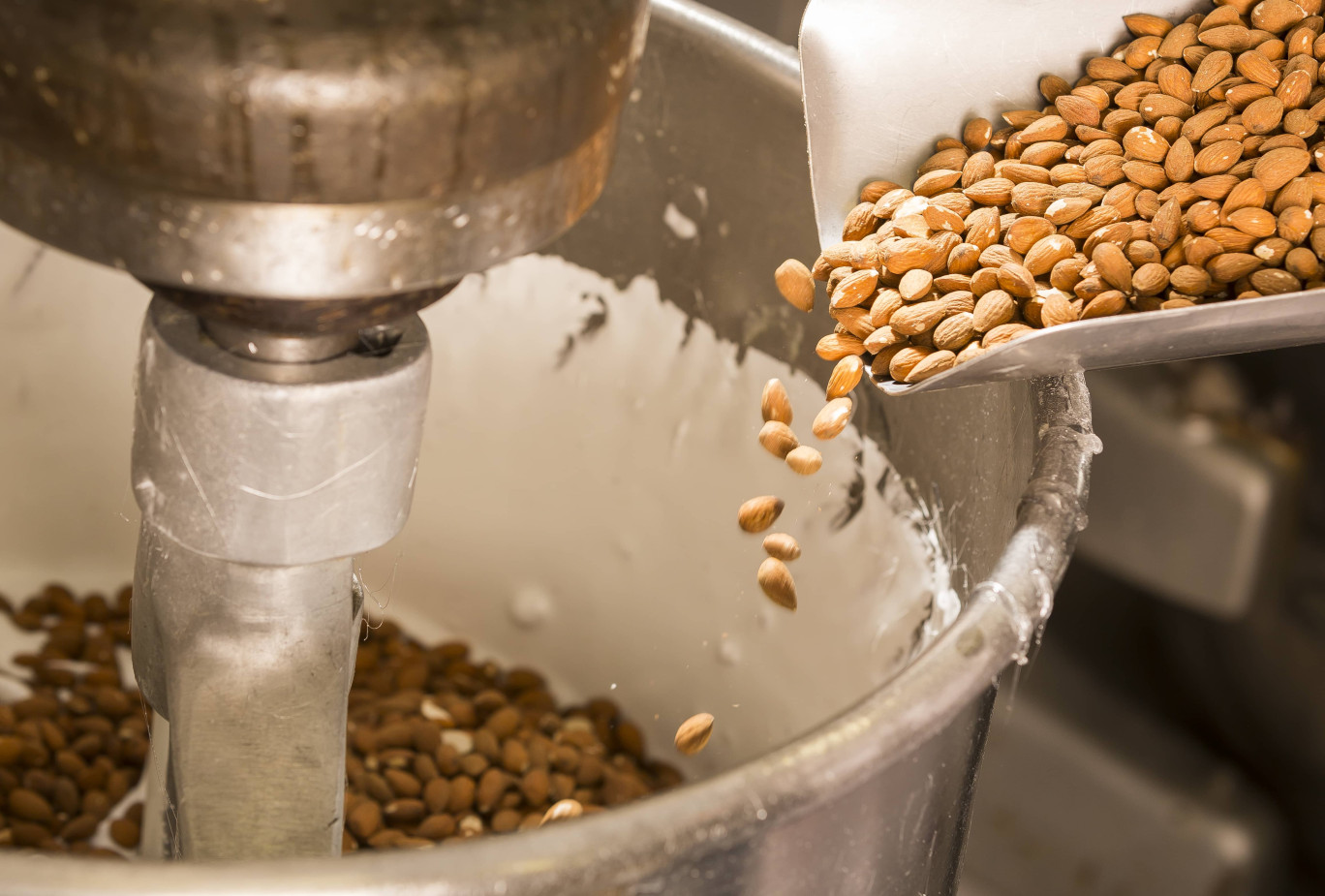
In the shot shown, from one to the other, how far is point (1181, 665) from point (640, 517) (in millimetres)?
372

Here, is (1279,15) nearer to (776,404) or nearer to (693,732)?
(776,404)

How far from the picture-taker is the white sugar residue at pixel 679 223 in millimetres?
656

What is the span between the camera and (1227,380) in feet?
2.64

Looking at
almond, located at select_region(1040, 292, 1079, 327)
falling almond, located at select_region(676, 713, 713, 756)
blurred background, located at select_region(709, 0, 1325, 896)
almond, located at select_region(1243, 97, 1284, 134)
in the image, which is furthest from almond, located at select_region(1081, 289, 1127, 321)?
blurred background, located at select_region(709, 0, 1325, 896)

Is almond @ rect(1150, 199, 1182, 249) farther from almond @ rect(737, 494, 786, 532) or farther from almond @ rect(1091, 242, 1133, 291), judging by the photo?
almond @ rect(737, 494, 786, 532)

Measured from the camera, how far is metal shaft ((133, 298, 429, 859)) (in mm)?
331

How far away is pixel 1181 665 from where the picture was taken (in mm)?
860

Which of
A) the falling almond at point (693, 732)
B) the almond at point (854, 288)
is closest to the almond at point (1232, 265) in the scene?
the almond at point (854, 288)

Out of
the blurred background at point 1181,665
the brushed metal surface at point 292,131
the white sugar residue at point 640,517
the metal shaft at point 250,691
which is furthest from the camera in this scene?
the blurred background at point 1181,665

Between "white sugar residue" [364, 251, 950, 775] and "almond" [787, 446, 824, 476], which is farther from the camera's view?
"white sugar residue" [364, 251, 950, 775]

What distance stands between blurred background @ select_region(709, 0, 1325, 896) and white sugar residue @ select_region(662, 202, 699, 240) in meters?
0.24

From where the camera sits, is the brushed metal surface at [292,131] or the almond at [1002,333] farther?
the almond at [1002,333]

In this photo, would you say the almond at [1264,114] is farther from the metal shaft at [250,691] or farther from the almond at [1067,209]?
the metal shaft at [250,691]

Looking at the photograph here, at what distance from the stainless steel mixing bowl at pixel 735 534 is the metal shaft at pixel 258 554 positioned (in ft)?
0.38
